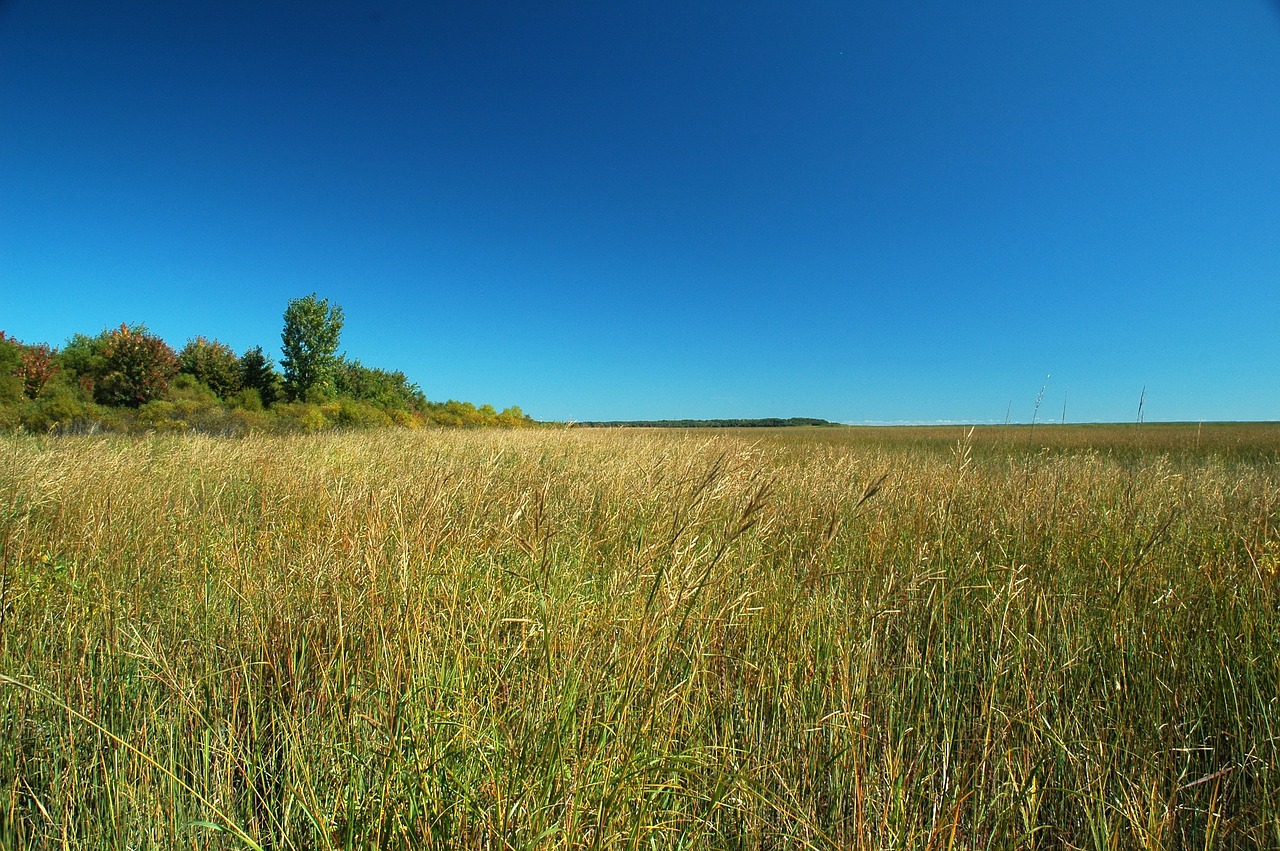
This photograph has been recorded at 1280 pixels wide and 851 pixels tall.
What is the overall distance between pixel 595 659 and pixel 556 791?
1.06 feet

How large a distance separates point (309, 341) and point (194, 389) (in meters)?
9.79

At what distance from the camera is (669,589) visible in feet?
4.21

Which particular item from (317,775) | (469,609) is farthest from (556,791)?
(469,609)

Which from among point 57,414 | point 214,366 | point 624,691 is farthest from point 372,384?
point 624,691

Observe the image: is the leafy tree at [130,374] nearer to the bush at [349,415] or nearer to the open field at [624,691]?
the bush at [349,415]

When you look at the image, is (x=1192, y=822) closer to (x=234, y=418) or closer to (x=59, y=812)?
(x=59, y=812)

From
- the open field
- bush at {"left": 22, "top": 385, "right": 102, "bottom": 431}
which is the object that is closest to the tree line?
bush at {"left": 22, "top": 385, "right": 102, "bottom": 431}

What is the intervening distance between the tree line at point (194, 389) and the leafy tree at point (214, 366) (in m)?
0.04

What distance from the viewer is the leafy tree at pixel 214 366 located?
19281mm

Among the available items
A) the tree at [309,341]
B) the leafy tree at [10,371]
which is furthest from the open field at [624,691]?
the tree at [309,341]

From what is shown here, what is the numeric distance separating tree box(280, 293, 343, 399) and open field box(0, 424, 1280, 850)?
2631cm

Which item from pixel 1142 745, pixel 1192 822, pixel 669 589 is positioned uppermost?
pixel 669 589

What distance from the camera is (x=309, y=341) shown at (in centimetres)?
2527

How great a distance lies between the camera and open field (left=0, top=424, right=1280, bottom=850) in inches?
40.7
